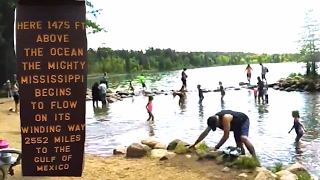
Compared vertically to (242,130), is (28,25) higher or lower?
higher

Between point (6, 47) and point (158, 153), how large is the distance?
22881 millimetres

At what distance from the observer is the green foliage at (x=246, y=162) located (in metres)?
8.95

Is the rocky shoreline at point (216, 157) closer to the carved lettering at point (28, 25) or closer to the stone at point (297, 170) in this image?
the stone at point (297, 170)

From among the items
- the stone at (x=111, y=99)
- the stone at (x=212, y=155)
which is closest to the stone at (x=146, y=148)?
the stone at (x=212, y=155)

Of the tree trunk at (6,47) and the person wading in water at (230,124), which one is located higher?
the tree trunk at (6,47)

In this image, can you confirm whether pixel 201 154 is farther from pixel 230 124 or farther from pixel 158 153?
pixel 158 153

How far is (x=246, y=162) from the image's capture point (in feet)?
29.7

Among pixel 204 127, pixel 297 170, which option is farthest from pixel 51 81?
pixel 204 127

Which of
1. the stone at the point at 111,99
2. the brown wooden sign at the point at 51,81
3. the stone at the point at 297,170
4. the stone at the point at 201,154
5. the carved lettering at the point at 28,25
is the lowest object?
the stone at the point at 111,99

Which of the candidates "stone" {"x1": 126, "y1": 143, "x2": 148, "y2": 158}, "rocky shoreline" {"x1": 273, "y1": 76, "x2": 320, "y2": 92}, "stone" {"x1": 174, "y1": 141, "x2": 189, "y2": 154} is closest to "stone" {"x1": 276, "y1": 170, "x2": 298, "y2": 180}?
"stone" {"x1": 174, "y1": 141, "x2": 189, "y2": 154}

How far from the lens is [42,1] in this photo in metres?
3.58

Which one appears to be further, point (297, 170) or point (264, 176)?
point (297, 170)

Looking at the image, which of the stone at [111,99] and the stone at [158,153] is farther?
the stone at [111,99]

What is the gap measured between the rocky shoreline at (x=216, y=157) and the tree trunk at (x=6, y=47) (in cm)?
1923
